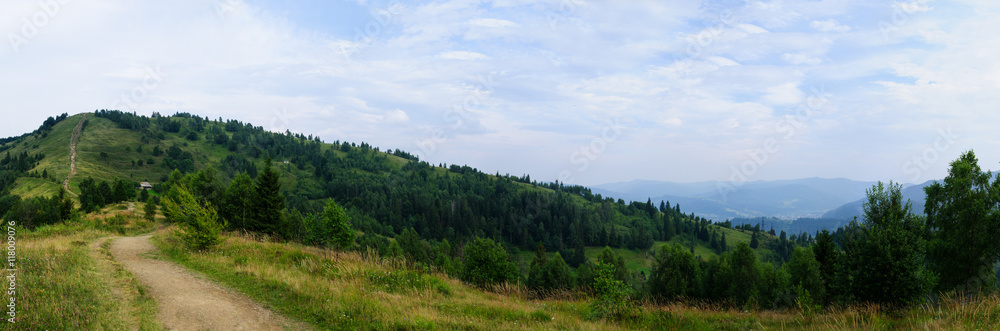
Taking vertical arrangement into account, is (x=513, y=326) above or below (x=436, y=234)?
above

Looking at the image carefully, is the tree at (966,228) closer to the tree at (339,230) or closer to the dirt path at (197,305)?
the tree at (339,230)

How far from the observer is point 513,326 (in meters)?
9.91

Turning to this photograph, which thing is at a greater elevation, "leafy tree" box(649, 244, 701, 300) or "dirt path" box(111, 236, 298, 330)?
"dirt path" box(111, 236, 298, 330)

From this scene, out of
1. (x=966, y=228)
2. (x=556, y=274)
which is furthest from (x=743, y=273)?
(x=966, y=228)

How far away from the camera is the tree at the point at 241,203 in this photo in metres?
40.7

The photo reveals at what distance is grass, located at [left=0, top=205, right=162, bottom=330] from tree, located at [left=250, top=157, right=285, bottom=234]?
26245 millimetres

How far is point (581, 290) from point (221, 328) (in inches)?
507

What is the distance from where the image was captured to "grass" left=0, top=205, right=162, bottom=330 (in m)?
7.95

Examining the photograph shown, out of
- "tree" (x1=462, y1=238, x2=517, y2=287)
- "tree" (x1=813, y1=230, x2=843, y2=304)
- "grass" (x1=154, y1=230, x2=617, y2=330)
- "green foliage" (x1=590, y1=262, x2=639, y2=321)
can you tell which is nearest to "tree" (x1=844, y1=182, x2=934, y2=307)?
"green foliage" (x1=590, y1=262, x2=639, y2=321)

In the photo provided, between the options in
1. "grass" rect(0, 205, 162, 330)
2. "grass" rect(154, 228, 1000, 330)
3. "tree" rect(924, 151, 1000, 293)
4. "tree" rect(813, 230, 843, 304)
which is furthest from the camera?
"tree" rect(813, 230, 843, 304)

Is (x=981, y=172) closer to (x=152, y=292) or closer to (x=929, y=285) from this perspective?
(x=929, y=285)

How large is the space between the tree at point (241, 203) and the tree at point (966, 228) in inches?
2304

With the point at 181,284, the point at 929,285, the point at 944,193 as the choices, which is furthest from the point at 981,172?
Answer: the point at 181,284

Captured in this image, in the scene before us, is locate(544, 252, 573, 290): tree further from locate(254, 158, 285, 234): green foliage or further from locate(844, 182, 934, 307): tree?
locate(844, 182, 934, 307): tree
